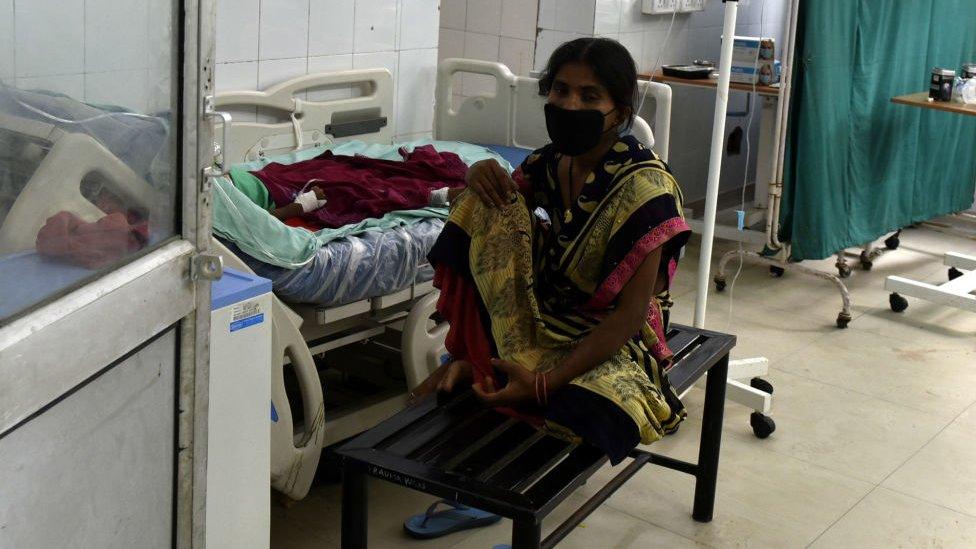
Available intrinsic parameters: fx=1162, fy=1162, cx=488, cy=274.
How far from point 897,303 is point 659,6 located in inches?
74.6

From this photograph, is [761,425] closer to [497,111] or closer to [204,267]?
[497,111]

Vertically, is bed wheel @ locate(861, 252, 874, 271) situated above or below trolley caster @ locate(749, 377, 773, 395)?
above

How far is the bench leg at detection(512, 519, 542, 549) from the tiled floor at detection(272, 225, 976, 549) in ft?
2.96

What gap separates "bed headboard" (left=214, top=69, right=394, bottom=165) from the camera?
3.82 m

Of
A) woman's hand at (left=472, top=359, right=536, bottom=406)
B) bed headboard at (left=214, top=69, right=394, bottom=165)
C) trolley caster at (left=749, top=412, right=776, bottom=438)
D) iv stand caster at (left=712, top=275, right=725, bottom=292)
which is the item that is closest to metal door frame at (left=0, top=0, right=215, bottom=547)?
woman's hand at (left=472, top=359, right=536, bottom=406)

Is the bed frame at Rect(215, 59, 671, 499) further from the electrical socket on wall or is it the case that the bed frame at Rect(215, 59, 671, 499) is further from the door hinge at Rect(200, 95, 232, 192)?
the electrical socket on wall

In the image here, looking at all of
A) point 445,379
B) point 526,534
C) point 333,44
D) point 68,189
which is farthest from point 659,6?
point 68,189

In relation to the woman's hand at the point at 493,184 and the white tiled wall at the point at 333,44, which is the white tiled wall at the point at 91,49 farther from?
the white tiled wall at the point at 333,44

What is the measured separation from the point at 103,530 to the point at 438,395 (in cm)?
95

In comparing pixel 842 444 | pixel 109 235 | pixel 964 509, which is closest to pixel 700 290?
pixel 842 444

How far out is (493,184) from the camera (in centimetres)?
243

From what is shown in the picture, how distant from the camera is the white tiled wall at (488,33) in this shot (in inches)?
225

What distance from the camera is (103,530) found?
1.62m

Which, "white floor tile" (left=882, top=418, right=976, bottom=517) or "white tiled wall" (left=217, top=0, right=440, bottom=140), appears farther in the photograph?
"white tiled wall" (left=217, top=0, right=440, bottom=140)
